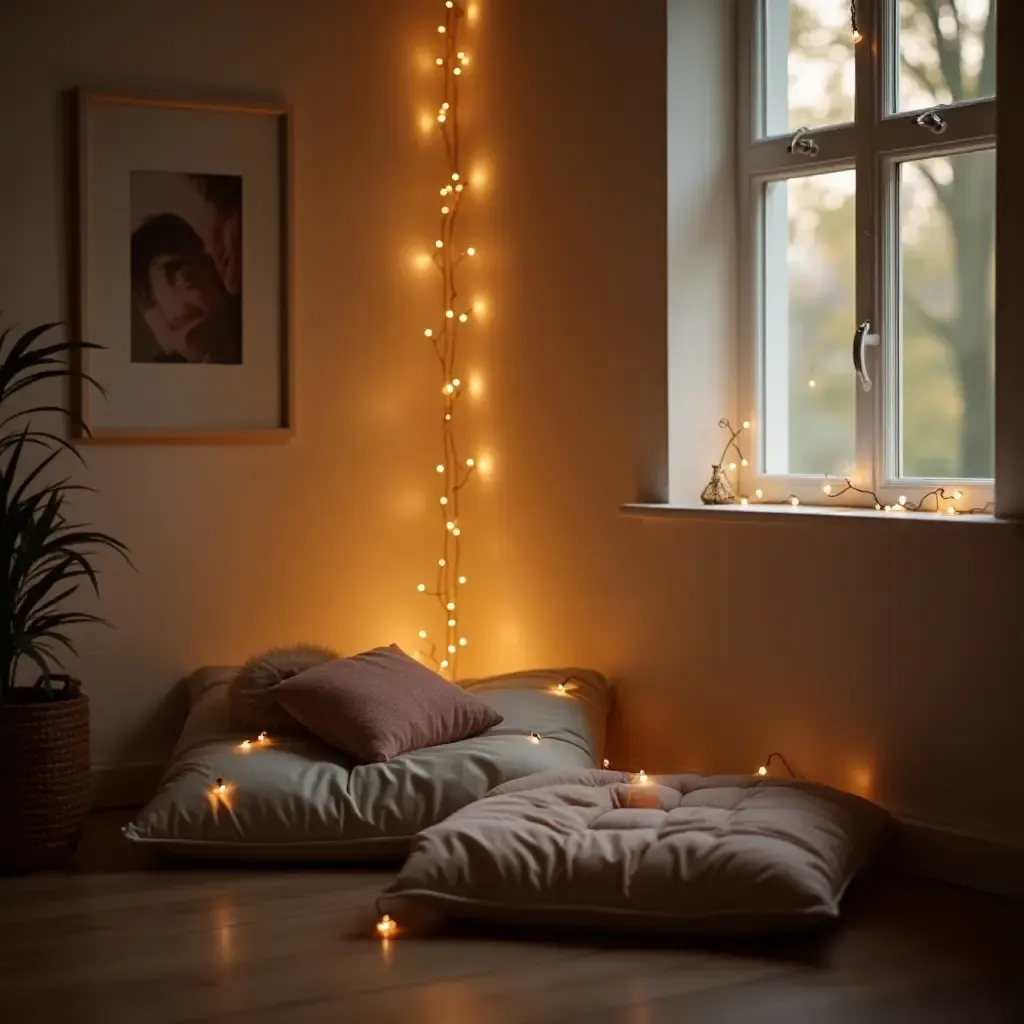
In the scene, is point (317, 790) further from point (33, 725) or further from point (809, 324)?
point (809, 324)

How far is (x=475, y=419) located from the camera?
14.1 ft

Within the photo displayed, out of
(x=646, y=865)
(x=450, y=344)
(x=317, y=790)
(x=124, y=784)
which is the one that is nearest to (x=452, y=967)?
(x=646, y=865)

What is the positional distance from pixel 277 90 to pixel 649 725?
6.28 feet

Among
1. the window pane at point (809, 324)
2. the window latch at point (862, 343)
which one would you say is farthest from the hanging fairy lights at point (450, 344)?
the window latch at point (862, 343)

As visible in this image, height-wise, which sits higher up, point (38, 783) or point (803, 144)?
point (803, 144)

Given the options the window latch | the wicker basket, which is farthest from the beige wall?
the wicker basket

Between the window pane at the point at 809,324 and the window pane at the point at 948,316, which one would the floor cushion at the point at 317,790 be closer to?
the window pane at the point at 809,324

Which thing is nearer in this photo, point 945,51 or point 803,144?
point 945,51

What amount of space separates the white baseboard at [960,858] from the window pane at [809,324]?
34.8 inches

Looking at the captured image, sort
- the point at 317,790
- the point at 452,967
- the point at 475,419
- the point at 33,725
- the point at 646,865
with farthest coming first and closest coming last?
the point at 475,419 < the point at 317,790 < the point at 33,725 < the point at 646,865 < the point at 452,967

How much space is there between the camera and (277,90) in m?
4.11

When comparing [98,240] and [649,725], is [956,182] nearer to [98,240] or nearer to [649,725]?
[649,725]

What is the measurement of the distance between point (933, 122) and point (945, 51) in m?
0.16

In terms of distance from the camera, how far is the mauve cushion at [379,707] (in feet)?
11.4
